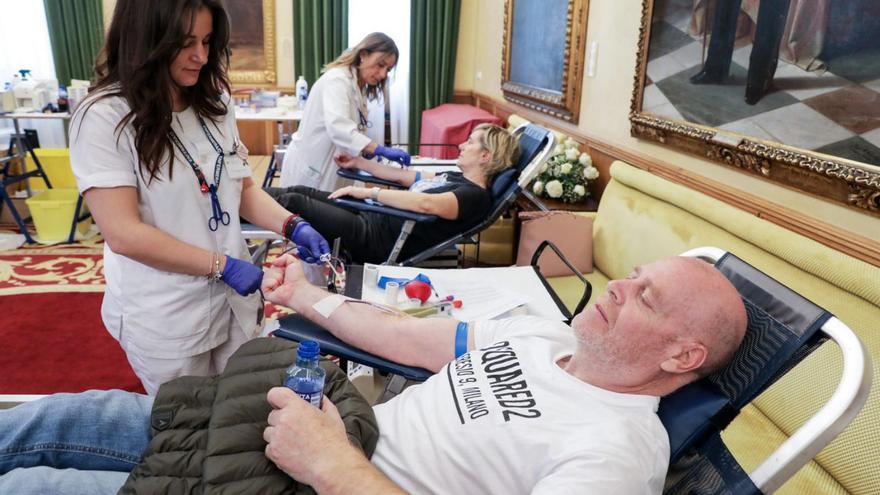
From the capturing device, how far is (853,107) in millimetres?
1539

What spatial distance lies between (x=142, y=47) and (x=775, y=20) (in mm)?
1749

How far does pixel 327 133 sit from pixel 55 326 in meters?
1.58

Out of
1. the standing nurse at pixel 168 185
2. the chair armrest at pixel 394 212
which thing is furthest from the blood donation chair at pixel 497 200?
the standing nurse at pixel 168 185

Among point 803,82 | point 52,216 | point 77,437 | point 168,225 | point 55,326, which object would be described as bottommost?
point 55,326

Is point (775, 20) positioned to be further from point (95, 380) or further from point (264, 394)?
point (95, 380)

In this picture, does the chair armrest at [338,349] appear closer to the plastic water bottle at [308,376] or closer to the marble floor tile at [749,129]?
the plastic water bottle at [308,376]

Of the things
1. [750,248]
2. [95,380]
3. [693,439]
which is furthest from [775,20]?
[95,380]

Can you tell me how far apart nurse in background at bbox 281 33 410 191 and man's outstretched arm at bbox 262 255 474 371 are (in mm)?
1502

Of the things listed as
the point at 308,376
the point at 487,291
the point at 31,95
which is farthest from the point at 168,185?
the point at 31,95

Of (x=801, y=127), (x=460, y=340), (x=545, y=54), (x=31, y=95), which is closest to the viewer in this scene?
(x=460, y=340)

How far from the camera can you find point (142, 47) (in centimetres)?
126

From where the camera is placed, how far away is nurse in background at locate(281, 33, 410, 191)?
Answer: 9.59ft

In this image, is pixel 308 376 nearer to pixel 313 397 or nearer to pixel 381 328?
pixel 313 397

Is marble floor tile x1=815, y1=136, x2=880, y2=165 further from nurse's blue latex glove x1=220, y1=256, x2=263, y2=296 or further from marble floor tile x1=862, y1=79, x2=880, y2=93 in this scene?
nurse's blue latex glove x1=220, y1=256, x2=263, y2=296
